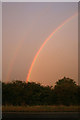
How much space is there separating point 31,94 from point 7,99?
3.90 meters

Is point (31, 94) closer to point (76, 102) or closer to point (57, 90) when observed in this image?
point (57, 90)

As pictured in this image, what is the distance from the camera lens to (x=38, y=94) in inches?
1393

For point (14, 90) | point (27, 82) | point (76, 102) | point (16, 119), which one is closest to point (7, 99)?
point (14, 90)

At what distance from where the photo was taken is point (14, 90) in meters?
34.4

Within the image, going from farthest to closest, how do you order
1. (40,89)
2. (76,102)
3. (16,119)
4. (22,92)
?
(40,89), (22,92), (76,102), (16,119)

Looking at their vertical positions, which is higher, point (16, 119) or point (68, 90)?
point (68, 90)

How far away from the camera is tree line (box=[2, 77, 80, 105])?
32341 mm

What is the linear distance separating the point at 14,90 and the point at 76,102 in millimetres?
8700

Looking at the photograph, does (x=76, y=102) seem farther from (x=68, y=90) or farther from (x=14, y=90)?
(x=14, y=90)

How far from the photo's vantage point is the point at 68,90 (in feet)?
111

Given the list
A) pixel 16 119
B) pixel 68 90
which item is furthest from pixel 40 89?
pixel 16 119

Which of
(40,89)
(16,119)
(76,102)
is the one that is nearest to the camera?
(16,119)

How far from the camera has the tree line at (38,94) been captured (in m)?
32.3

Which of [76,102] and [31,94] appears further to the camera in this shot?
[31,94]
